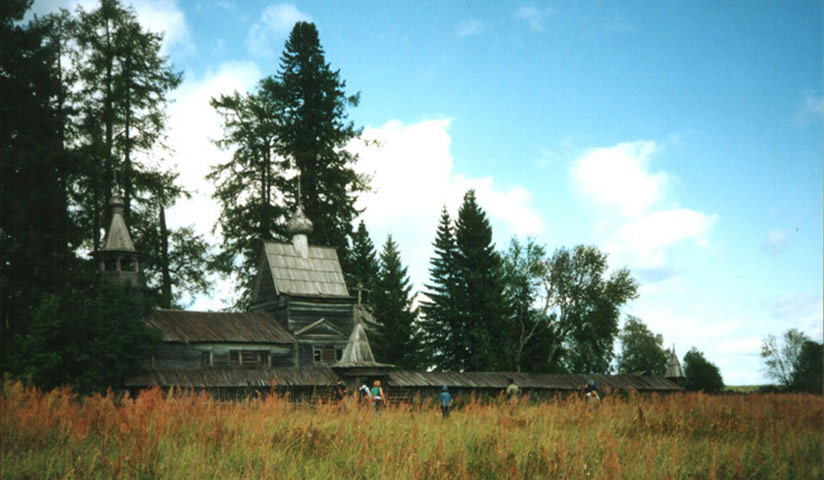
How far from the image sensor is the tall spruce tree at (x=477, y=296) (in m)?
39.6

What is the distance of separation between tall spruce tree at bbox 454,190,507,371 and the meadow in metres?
28.7

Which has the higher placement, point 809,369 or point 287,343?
point 287,343

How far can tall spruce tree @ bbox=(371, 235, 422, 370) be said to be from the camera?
3659 centimetres

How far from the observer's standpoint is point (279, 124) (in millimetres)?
41625

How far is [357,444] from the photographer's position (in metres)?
7.80

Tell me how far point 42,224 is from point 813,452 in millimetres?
24763

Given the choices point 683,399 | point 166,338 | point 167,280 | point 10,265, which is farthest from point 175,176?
point 683,399

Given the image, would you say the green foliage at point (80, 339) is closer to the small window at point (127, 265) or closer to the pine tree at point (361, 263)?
the small window at point (127, 265)

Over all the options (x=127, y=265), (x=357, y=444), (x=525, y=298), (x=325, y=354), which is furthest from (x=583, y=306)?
(x=357, y=444)

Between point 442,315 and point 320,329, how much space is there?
28.6 feet

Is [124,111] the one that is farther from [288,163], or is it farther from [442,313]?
[442,313]

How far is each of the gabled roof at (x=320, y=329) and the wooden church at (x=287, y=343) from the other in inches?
2.1

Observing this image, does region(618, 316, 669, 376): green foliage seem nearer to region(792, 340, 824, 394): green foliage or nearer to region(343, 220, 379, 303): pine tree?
region(343, 220, 379, 303): pine tree

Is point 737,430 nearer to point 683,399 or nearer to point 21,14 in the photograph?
point 683,399
